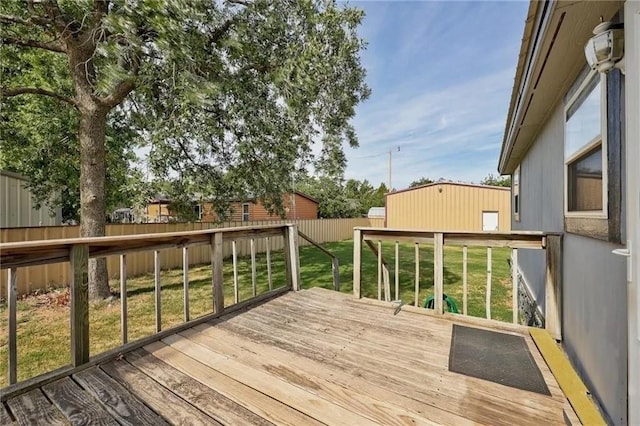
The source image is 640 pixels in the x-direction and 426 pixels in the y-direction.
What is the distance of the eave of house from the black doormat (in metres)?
2.13

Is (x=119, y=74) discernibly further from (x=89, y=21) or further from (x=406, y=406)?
(x=406, y=406)

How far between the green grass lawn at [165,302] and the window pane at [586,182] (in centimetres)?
273

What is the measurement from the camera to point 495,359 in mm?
2205

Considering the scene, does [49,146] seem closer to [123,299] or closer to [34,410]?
[123,299]

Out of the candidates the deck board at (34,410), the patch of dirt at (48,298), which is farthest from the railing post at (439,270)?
the patch of dirt at (48,298)

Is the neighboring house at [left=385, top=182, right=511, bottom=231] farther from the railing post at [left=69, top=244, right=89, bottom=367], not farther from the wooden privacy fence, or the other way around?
the railing post at [left=69, top=244, right=89, bottom=367]

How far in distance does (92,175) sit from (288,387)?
18.3ft

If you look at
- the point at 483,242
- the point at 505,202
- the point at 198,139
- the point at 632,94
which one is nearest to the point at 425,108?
the point at 505,202

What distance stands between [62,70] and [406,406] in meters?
8.58

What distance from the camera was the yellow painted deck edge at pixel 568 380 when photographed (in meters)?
1.56

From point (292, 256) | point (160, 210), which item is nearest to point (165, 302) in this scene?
point (292, 256)

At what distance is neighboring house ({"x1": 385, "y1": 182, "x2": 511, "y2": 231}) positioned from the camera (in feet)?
51.2

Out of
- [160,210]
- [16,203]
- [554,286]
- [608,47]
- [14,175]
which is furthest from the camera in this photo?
[160,210]

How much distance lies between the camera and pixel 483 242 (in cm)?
296
